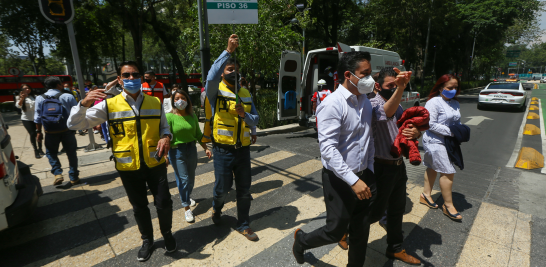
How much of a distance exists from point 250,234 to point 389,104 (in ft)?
6.83

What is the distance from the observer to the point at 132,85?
2.60 metres

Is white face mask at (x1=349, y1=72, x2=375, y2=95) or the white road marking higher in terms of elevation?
white face mask at (x1=349, y1=72, x2=375, y2=95)

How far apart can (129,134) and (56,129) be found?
11.3ft

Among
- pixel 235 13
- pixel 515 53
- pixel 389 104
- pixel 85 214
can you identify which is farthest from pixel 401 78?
pixel 515 53

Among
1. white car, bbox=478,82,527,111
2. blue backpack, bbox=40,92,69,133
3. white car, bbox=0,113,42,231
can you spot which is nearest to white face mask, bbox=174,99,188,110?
white car, bbox=0,113,42,231

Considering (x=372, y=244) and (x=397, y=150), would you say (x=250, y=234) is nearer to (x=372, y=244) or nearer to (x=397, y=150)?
(x=372, y=244)

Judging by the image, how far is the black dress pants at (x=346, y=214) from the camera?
2.19 metres

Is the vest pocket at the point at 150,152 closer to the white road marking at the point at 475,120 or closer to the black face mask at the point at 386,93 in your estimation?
the black face mask at the point at 386,93

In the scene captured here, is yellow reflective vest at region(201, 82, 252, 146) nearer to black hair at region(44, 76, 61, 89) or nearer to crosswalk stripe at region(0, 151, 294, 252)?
crosswalk stripe at region(0, 151, 294, 252)

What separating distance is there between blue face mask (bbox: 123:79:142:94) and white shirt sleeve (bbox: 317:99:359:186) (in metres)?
1.73

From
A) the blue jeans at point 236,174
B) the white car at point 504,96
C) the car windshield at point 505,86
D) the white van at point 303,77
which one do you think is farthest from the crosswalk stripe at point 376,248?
the car windshield at point 505,86

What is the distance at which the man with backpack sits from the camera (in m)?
4.94

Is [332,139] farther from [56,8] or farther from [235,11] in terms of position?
[56,8]

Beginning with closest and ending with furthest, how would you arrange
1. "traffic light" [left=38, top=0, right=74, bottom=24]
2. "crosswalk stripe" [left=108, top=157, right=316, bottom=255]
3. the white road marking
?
1. "crosswalk stripe" [left=108, top=157, right=316, bottom=255]
2. "traffic light" [left=38, top=0, right=74, bottom=24]
3. the white road marking
